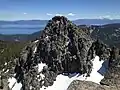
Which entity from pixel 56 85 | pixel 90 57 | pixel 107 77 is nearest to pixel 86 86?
pixel 107 77

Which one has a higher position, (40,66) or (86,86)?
(86,86)

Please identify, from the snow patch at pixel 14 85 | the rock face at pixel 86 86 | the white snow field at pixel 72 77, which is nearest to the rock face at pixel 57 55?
the snow patch at pixel 14 85

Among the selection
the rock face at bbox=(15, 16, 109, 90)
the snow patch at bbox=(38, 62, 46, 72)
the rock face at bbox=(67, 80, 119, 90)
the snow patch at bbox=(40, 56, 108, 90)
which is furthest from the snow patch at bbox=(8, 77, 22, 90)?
the rock face at bbox=(67, 80, 119, 90)

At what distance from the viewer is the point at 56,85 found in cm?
11925

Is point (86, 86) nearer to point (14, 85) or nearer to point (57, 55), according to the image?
point (14, 85)

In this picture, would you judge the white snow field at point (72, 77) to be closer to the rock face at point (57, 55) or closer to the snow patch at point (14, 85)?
the snow patch at point (14, 85)

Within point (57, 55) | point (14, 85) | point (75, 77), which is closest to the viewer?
point (14, 85)

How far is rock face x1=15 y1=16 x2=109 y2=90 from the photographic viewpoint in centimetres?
12056

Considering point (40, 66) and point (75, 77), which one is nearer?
point (75, 77)

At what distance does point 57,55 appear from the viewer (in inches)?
5039

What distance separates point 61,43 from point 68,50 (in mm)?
4761

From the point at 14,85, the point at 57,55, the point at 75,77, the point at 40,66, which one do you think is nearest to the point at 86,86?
the point at 14,85

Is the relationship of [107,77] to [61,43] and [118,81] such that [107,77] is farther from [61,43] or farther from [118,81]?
[61,43]

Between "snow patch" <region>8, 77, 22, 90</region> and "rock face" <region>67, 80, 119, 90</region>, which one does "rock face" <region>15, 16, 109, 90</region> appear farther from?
"rock face" <region>67, 80, 119, 90</region>
